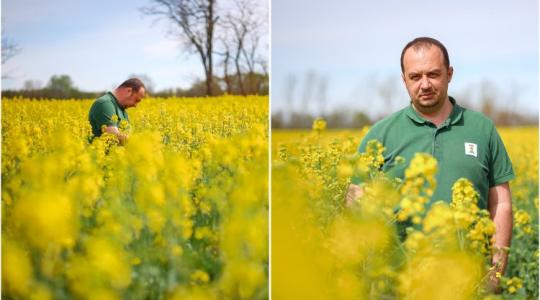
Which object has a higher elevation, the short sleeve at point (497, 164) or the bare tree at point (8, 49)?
the bare tree at point (8, 49)

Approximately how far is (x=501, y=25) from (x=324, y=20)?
2.90 ft

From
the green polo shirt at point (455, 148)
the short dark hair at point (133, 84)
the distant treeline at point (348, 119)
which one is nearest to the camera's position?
the green polo shirt at point (455, 148)

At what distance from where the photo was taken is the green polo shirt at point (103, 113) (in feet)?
12.2

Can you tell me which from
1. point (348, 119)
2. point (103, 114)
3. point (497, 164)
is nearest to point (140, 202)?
point (103, 114)

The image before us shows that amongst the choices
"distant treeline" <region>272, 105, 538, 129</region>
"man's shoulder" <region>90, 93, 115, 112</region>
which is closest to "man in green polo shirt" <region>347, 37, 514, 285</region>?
"distant treeline" <region>272, 105, 538, 129</region>

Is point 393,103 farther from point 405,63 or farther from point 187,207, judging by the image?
point 187,207

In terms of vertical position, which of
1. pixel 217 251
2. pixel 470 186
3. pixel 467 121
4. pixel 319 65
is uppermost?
pixel 319 65

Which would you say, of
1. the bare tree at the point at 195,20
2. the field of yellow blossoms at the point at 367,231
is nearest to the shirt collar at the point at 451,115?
the field of yellow blossoms at the point at 367,231

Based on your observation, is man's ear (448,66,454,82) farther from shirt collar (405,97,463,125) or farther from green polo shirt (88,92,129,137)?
green polo shirt (88,92,129,137)

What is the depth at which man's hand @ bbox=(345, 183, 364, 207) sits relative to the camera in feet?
12.0

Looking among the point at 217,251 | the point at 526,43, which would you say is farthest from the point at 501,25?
the point at 217,251

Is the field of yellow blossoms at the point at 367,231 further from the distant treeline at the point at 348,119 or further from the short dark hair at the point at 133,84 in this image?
the short dark hair at the point at 133,84

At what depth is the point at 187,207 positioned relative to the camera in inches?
139

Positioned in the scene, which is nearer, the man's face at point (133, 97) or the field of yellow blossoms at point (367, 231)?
the field of yellow blossoms at point (367, 231)
